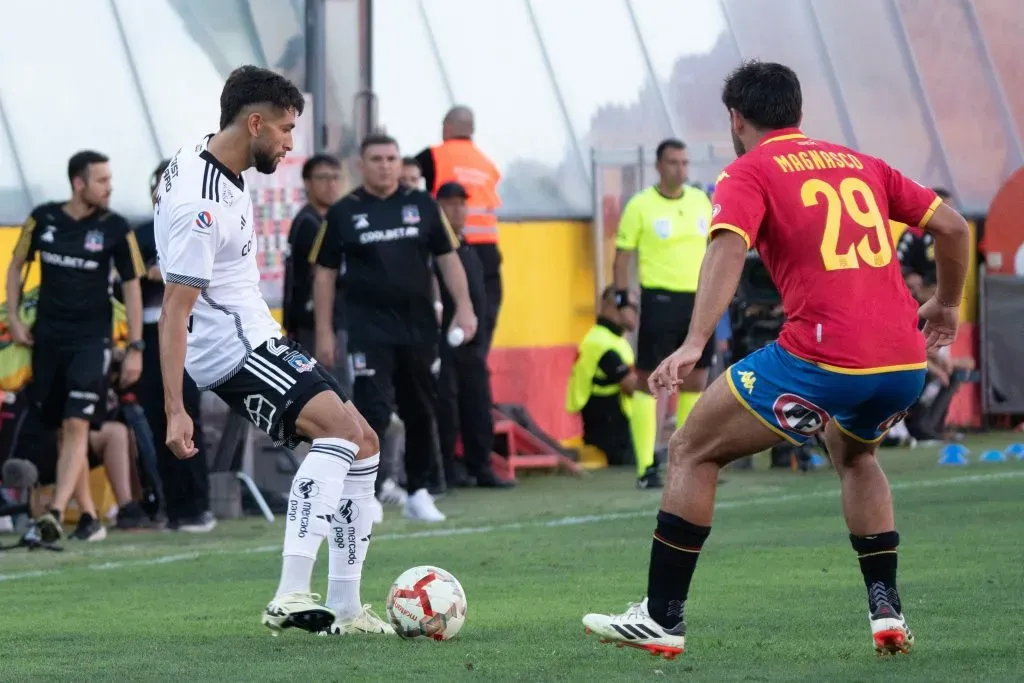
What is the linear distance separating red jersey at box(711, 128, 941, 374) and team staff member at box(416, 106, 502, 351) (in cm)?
858

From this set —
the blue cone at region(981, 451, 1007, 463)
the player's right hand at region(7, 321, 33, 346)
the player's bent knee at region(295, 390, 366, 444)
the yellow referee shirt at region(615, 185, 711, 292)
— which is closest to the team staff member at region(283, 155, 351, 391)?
the player's right hand at region(7, 321, 33, 346)

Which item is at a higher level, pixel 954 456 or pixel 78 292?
pixel 78 292

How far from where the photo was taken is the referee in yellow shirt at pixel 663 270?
13.5 metres

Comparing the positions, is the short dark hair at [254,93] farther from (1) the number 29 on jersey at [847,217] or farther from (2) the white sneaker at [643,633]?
(2) the white sneaker at [643,633]

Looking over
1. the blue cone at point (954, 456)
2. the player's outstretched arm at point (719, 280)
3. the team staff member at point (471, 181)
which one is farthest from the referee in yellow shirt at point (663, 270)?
the player's outstretched arm at point (719, 280)

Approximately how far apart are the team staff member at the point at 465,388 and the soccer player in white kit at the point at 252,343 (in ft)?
22.7

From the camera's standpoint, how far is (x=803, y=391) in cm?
593

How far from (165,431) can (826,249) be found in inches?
255

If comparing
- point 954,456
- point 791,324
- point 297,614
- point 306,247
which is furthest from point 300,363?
point 954,456

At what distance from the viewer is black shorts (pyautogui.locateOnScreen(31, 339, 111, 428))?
11.1 m

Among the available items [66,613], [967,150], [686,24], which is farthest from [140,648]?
[967,150]

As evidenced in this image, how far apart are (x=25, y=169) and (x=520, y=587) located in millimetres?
6753

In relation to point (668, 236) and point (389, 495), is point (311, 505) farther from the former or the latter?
point (668, 236)

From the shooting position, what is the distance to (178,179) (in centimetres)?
678
